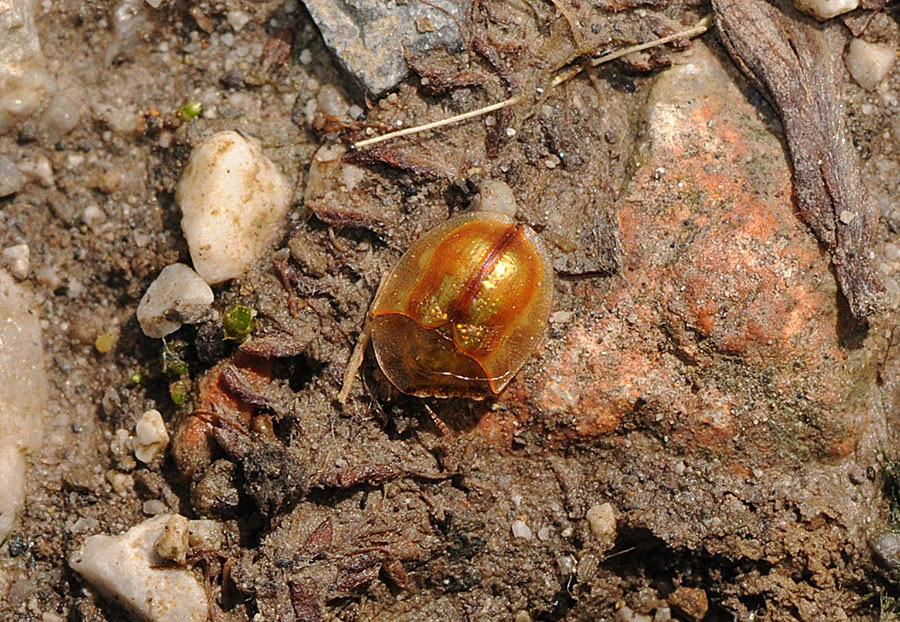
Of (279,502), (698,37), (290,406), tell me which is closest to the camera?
(279,502)

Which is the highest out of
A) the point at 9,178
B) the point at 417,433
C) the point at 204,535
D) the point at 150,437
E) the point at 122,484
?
the point at 9,178

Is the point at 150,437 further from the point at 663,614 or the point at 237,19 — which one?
the point at 663,614

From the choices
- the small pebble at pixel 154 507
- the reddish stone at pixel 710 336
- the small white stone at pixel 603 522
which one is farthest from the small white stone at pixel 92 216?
the small white stone at pixel 603 522

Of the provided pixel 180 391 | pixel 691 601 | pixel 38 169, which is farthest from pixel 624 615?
pixel 38 169

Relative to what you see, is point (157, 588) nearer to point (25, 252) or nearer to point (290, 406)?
point (290, 406)

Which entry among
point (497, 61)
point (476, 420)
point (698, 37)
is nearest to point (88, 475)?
point (476, 420)

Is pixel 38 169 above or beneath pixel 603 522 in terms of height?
above

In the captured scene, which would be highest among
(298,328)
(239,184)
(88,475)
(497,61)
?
(497,61)

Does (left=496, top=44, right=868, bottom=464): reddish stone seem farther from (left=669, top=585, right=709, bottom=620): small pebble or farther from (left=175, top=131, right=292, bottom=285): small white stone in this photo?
(left=175, top=131, right=292, bottom=285): small white stone
